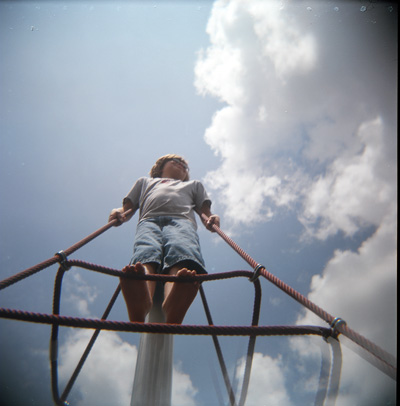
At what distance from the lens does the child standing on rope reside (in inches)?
40.5

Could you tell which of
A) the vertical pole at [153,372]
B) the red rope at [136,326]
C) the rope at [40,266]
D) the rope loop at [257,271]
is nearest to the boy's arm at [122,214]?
the rope at [40,266]

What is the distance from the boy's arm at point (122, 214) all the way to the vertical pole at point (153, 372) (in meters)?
0.83

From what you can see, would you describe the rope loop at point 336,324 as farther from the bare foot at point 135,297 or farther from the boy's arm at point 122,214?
the boy's arm at point 122,214

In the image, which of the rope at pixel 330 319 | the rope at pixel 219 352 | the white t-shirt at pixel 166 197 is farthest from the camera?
the white t-shirt at pixel 166 197

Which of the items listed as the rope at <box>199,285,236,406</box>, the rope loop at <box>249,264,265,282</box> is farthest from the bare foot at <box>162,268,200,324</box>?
the rope at <box>199,285,236,406</box>

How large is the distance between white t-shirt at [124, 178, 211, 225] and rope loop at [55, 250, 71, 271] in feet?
1.91

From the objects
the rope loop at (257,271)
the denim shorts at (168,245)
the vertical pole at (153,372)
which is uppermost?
the denim shorts at (168,245)

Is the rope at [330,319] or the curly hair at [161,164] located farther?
the curly hair at [161,164]

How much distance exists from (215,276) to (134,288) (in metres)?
0.35

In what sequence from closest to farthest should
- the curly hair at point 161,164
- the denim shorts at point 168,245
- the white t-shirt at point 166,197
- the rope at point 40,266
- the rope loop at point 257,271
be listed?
the rope at point 40,266 → the rope loop at point 257,271 → the denim shorts at point 168,245 → the white t-shirt at point 166,197 → the curly hair at point 161,164

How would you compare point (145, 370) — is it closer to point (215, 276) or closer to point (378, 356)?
point (215, 276)

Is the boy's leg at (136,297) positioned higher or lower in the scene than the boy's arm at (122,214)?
lower

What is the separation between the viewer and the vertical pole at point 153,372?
2.80ft

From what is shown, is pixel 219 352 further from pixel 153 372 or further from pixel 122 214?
pixel 122 214
